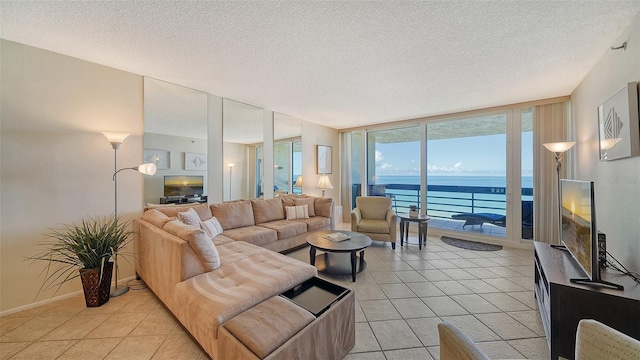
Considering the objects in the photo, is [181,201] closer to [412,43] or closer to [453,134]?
[412,43]

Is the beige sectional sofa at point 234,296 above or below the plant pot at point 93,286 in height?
above

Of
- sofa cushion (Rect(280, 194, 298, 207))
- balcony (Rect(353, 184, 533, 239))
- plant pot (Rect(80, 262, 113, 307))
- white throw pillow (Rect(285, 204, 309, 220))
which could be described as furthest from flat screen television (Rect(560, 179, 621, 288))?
plant pot (Rect(80, 262, 113, 307))

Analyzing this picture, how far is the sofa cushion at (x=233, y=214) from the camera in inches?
132

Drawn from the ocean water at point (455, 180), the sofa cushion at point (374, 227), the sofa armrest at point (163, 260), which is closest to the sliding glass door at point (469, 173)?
the ocean water at point (455, 180)

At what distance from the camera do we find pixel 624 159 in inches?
77.3

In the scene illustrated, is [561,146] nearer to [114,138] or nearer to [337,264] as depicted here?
[337,264]

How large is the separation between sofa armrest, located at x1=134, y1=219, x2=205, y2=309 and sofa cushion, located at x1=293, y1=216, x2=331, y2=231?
2.19m

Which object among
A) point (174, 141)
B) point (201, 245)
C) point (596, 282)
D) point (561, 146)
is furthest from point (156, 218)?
point (561, 146)

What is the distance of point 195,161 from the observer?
3.45 metres

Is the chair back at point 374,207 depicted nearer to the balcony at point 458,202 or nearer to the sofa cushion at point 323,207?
the sofa cushion at point 323,207

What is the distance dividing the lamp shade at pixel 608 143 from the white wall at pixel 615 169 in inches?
5.9

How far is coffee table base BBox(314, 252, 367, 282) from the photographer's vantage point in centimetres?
295

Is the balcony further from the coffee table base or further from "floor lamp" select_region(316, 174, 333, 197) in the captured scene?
the coffee table base

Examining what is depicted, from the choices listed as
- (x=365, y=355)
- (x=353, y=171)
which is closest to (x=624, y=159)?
(x=365, y=355)
